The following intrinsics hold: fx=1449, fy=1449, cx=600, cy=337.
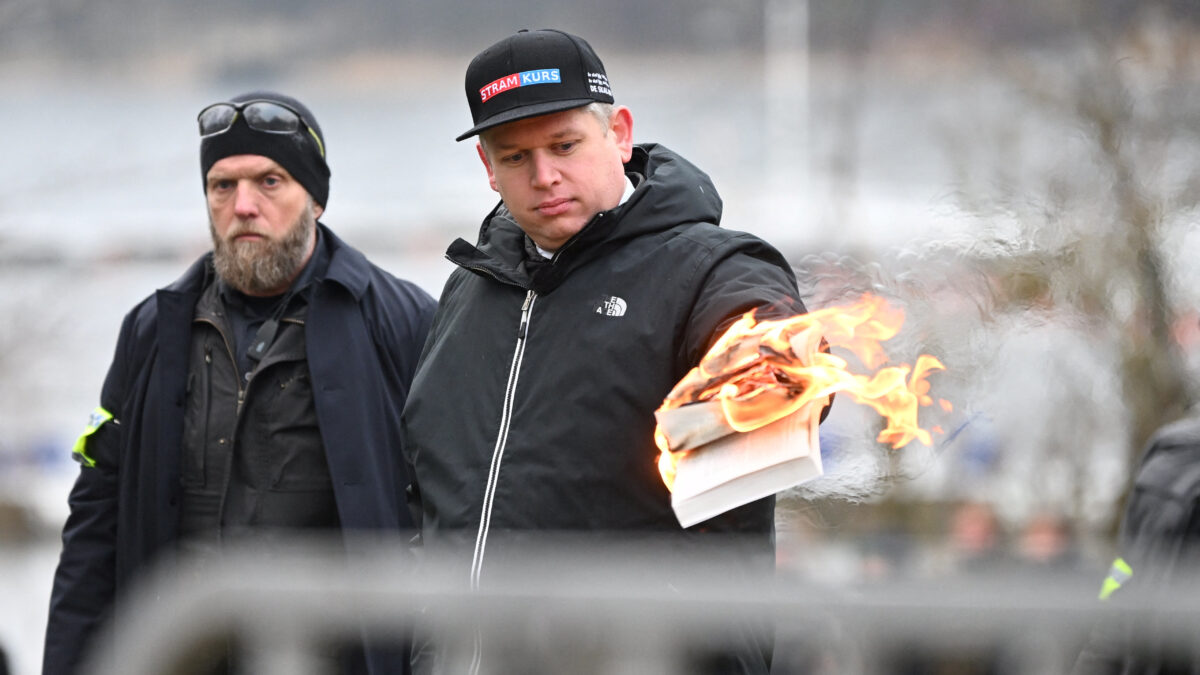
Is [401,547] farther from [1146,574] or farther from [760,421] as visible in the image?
[1146,574]

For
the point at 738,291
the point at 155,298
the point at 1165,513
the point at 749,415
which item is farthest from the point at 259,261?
the point at 1165,513

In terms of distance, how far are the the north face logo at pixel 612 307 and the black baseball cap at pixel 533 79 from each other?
34cm

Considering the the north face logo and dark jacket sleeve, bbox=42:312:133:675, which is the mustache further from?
the the north face logo

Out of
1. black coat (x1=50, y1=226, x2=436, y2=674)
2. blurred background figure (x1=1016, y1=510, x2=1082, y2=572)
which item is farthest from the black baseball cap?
blurred background figure (x1=1016, y1=510, x2=1082, y2=572)

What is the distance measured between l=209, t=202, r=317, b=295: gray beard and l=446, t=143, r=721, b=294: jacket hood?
1.03 metres

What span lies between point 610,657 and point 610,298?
1.01 meters

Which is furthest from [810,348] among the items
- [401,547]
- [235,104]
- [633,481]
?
[235,104]

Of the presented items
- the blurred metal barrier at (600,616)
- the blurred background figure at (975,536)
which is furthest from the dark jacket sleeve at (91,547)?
the blurred background figure at (975,536)

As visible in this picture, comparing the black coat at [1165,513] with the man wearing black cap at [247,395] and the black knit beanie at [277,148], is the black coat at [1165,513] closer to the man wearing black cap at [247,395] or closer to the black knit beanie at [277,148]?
the man wearing black cap at [247,395]

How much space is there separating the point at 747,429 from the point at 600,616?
694 mm

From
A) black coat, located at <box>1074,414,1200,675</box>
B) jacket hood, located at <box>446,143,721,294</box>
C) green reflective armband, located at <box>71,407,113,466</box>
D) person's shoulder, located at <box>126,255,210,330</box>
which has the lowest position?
black coat, located at <box>1074,414,1200,675</box>

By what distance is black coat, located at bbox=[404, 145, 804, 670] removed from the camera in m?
2.32

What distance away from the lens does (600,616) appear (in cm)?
144

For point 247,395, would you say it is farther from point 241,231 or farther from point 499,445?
point 499,445
